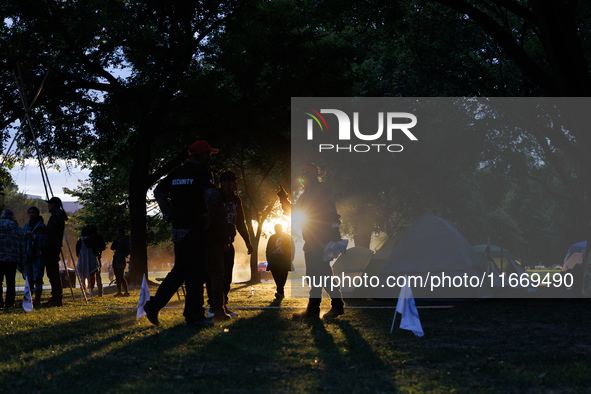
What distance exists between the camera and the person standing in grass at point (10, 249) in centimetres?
1195

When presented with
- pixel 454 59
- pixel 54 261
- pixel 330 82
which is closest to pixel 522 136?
pixel 454 59

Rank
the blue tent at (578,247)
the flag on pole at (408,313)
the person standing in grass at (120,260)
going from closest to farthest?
the flag on pole at (408,313)
the person standing in grass at (120,260)
the blue tent at (578,247)

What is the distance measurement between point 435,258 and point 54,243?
780 centimetres

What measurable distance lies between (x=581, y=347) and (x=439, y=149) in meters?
22.7

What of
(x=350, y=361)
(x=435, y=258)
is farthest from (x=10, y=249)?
(x=350, y=361)

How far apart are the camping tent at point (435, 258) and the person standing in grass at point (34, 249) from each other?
7.16m

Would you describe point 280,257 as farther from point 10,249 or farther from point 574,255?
point 574,255

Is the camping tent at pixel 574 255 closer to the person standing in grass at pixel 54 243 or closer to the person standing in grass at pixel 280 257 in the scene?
the person standing in grass at pixel 280 257

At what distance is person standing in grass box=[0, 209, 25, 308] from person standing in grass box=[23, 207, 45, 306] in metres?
0.13

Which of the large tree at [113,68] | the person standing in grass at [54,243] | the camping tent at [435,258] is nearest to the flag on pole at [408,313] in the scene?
the camping tent at [435,258]

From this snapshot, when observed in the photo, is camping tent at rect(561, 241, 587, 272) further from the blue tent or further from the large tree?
the large tree

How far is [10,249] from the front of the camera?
472 inches

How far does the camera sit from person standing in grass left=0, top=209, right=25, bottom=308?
11953mm

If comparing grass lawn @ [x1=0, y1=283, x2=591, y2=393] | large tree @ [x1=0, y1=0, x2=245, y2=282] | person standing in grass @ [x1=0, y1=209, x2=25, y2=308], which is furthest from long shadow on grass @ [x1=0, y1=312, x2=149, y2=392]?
large tree @ [x1=0, y1=0, x2=245, y2=282]
